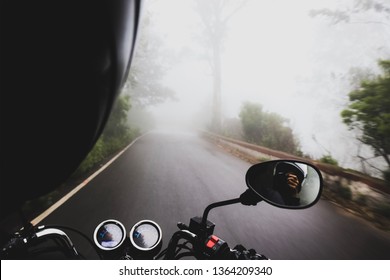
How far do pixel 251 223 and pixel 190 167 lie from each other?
4428 millimetres

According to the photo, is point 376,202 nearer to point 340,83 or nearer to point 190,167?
point 190,167

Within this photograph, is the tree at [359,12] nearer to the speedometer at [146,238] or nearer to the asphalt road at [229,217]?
the asphalt road at [229,217]

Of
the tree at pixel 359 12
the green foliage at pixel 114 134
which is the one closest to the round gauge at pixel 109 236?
the green foliage at pixel 114 134

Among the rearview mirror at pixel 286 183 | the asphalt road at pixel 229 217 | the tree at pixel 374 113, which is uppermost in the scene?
the rearview mirror at pixel 286 183

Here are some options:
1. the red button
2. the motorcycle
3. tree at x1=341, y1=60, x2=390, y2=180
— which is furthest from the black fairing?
tree at x1=341, y1=60, x2=390, y2=180

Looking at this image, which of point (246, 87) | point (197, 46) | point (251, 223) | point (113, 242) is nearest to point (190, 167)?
point (251, 223)

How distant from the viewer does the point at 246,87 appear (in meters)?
57.2

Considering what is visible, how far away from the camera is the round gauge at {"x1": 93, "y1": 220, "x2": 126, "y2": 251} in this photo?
130 centimetres

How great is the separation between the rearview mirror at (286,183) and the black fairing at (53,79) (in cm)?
78

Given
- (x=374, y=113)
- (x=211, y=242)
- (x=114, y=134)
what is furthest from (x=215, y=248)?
(x=114, y=134)

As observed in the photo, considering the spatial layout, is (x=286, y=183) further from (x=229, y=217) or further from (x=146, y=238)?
(x=229, y=217)

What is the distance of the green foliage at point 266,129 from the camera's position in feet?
41.0

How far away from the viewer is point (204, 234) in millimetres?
1284

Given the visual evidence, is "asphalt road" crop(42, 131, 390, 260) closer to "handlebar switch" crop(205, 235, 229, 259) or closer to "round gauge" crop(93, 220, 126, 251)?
"round gauge" crop(93, 220, 126, 251)
